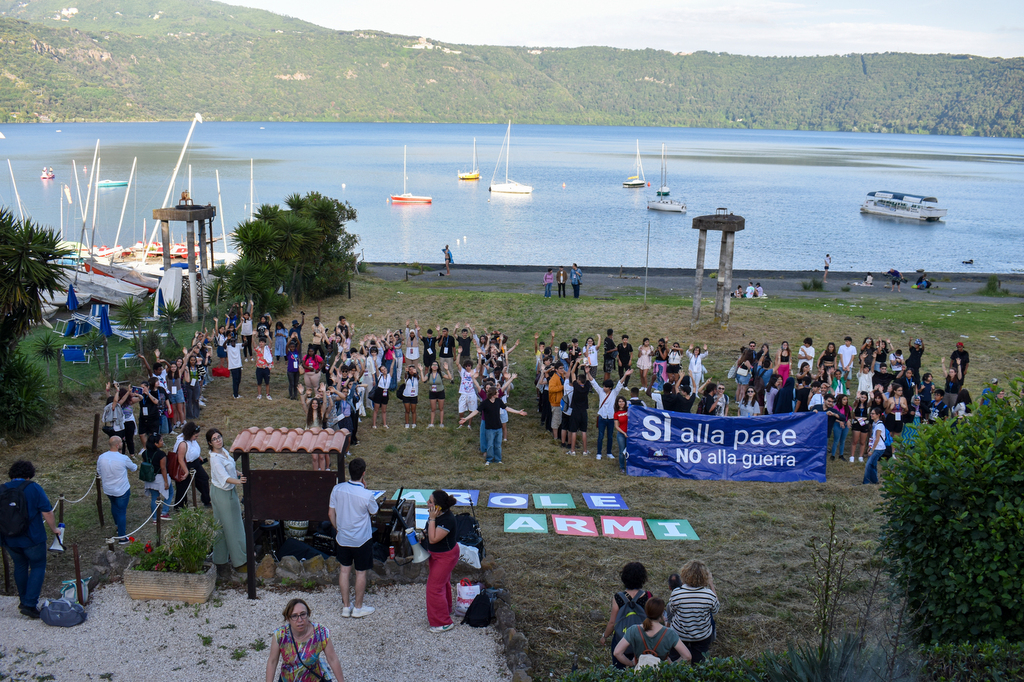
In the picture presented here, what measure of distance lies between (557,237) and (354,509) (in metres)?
63.2

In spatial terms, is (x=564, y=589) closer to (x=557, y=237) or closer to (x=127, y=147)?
(x=557, y=237)

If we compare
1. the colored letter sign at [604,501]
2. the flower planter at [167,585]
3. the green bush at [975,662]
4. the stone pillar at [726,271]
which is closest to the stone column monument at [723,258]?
the stone pillar at [726,271]

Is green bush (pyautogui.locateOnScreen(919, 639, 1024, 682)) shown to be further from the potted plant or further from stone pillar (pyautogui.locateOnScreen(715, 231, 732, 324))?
stone pillar (pyautogui.locateOnScreen(715, 231, 732, 324))

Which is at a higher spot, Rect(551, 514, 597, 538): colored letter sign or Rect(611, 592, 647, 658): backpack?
Rect(611, 592, 647, 658): backpack

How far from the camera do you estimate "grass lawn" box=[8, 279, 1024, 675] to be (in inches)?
342

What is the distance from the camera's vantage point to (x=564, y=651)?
7.78m

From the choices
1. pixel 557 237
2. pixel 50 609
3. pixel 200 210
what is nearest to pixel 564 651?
pixel 50 609

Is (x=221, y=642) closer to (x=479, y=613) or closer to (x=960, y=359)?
(x=479, y=613)

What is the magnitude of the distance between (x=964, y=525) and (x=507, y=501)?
6.74m

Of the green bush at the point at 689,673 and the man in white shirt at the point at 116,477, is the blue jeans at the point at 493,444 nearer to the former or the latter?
the man in white shirt at the point at 116,477

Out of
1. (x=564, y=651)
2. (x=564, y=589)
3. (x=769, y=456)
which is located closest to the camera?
(x=564, y=651)

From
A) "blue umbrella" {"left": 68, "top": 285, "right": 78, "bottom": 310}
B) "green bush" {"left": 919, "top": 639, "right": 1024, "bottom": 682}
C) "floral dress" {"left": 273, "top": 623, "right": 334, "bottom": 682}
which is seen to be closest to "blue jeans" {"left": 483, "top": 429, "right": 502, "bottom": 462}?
"floral dress" {"left": 273, "top": 623, "right": 334, "bottom": 682}

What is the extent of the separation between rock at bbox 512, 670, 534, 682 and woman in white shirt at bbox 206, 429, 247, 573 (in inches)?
149

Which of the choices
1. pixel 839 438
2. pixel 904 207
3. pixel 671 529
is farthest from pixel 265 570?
pixel 904 207
